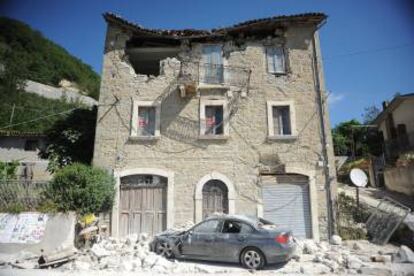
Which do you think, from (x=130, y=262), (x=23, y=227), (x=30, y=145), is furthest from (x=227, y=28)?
(x=30, y=145)

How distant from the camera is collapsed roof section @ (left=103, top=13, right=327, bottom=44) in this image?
13.1m

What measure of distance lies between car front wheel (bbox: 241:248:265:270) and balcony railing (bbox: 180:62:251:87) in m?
7.49

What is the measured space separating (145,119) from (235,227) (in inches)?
260

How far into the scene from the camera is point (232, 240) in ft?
26.6

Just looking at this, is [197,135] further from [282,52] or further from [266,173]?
[282,52]

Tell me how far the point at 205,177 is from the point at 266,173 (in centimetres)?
261

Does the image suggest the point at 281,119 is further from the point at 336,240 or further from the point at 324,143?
the point at 336,240

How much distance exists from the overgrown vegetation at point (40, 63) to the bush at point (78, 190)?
3059 cm

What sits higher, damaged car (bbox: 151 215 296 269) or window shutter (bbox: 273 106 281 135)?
window shutter (bbox: 273 106 281 135)

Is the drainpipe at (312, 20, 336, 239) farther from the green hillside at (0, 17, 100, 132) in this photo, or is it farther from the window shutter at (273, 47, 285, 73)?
the green hillside at (0, 17, 100, 132)

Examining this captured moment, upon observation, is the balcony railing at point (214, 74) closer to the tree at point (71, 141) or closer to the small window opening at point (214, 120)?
the small window opening at point (214, 120)

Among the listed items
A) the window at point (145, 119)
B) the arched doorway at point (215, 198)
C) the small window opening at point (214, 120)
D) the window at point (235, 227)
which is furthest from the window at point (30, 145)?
the window at point (235, 227)

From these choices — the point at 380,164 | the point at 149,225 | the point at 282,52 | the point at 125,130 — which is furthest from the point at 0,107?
the point at 380,164

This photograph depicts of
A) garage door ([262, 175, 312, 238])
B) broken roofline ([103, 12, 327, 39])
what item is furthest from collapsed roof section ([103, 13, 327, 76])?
garage door ([262, 175, 312, 238])
